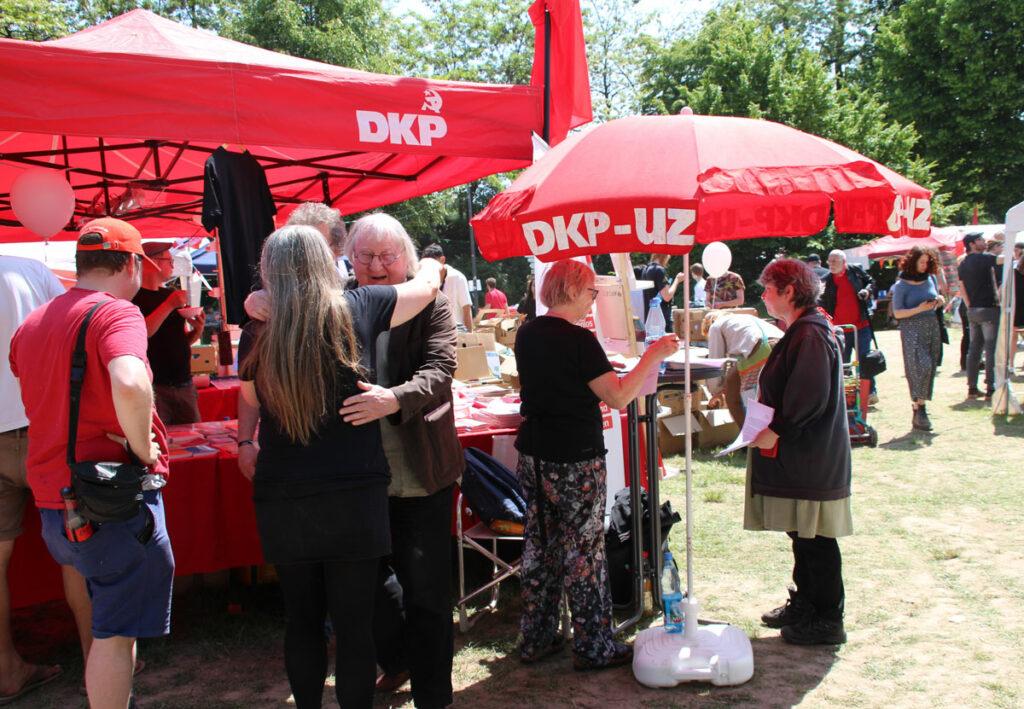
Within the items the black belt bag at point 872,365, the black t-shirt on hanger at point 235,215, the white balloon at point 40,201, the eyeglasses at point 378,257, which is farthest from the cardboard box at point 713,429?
the white balloon at point 40,201

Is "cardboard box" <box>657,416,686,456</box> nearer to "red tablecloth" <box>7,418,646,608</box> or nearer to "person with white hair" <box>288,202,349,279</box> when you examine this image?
"red tablecloth" <box>7,418,646,608</box>

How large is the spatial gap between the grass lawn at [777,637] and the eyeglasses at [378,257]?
5.51 ft

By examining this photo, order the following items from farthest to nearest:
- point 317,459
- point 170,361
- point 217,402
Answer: point 217,402 < point 170,361 < point 317,459

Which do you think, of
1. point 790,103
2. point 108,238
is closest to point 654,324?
point 108,238

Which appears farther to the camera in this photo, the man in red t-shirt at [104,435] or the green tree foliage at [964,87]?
the green tree foliage at [964,87]

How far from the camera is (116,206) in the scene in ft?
20.6

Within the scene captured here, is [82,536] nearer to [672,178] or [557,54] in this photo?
[672,178]

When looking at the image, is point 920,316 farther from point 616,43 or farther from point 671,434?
point 616,43

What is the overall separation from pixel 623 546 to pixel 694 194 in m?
1.99

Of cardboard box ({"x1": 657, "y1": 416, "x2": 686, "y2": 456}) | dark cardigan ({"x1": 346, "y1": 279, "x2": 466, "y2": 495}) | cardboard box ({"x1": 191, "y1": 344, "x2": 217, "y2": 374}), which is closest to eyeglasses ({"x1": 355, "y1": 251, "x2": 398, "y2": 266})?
dark cardigan ({"x1": 346, "y1": 279, "x2": 466, "y2": 495})

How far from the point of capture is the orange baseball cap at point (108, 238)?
2531 millimetres

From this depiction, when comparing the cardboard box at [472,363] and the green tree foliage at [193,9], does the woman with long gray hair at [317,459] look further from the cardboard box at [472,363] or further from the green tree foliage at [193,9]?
the green tree foliage at [193,9]

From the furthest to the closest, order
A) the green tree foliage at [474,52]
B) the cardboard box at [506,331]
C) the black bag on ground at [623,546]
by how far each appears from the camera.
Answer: the green tree foliage at [474,52] < the cardboard box at [506,331] < the black bag on ground at [623,546]

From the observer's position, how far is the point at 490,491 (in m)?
3.72
